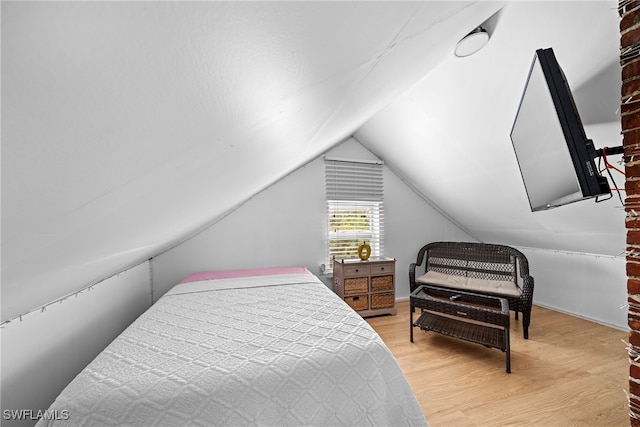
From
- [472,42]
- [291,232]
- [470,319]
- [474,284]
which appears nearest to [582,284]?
[474,284]

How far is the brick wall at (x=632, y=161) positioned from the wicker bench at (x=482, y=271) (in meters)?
2.09

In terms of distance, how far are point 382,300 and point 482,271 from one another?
144 centimetres

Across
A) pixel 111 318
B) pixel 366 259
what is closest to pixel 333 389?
pixel 111 318

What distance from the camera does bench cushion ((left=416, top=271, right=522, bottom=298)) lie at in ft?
9.80

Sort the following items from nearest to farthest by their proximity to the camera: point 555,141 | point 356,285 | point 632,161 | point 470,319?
point 632,161 → point 555,141 → point 470,319 → point 356,285

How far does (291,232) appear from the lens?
3654 millimetres

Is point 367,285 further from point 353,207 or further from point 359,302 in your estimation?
point 353,207

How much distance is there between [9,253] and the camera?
1.93 ft

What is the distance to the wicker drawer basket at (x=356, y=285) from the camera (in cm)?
338

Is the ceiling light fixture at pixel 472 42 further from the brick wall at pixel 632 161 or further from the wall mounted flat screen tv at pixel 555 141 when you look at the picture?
the brick wall at pixel 632 161

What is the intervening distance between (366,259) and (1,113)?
3.57 m

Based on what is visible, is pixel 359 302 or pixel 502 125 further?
pixel 359 302

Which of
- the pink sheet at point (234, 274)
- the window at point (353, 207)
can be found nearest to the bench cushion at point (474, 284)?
the window at point (353, 207)

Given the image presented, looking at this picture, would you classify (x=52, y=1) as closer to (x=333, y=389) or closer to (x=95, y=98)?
(x=95, y=98)
